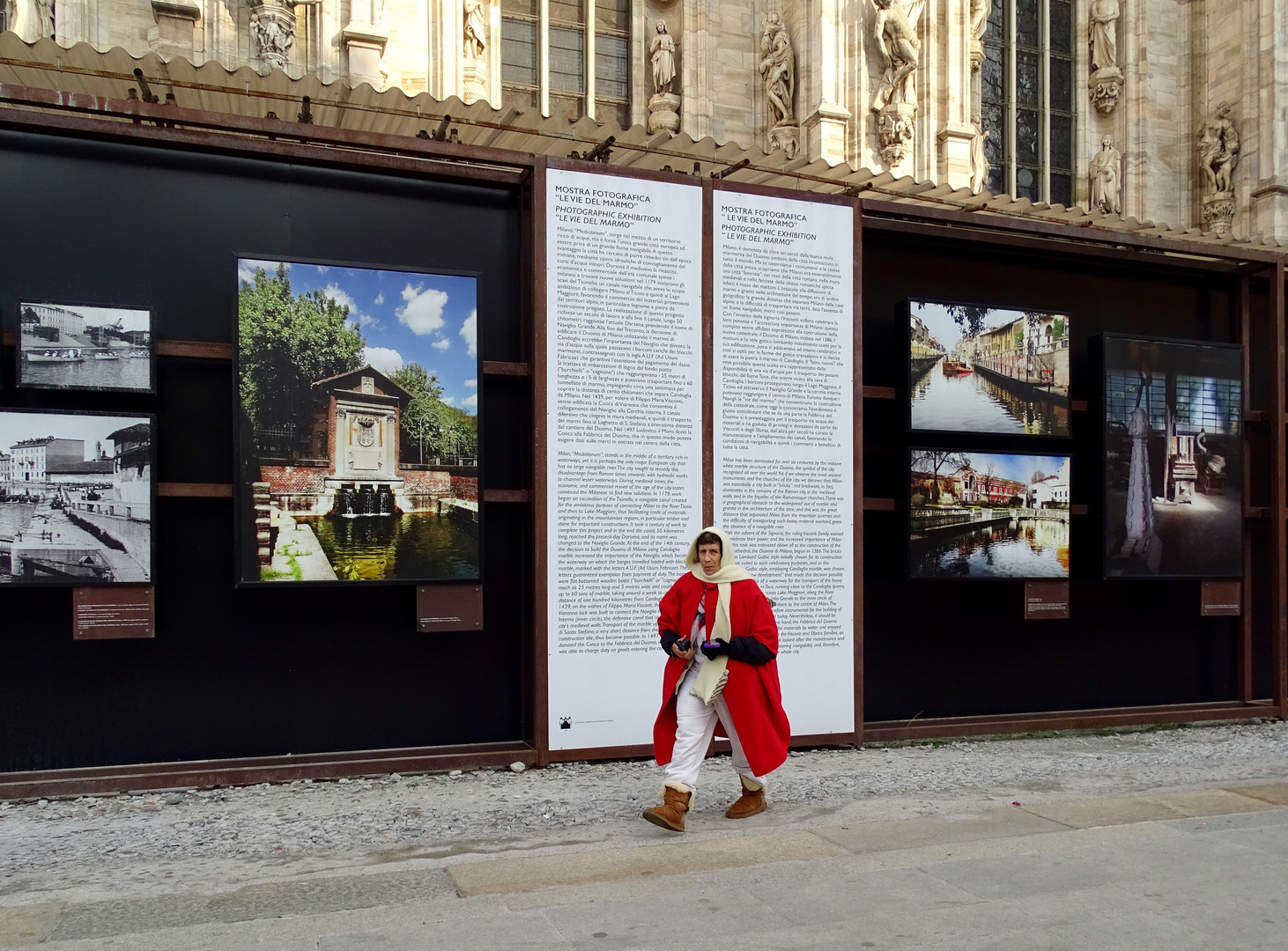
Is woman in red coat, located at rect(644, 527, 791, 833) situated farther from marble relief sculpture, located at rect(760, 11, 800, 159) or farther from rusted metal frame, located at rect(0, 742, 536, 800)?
marble relief sculpture, located at rect(760, 11, 800, 159)

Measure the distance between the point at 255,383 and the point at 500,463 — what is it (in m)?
1.86

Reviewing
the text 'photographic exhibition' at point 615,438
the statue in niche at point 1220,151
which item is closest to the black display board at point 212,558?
the text 'photographic exhibition' at point 615,438

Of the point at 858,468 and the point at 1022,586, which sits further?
the point at 1022,586

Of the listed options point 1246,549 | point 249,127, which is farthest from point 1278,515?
point 249,127

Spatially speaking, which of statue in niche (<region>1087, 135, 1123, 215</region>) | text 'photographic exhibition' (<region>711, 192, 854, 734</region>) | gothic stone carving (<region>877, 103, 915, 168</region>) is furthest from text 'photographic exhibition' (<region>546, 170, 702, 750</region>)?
statue in niche (<region>1087, 135, 1123, 215</region>)

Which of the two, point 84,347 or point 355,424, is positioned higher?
point 84,347

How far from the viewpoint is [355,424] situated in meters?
7.96

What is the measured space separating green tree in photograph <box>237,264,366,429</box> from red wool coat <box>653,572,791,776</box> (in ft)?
9.04

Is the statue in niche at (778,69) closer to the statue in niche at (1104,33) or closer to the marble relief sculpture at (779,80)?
the marble relief sculpture at (779,80)

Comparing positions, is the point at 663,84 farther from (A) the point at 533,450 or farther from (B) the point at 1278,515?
(A) the point at 533,450

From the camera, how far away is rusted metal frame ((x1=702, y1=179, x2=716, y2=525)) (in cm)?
901

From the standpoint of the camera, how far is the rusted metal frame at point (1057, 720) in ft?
32.1

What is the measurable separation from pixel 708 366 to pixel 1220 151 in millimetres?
17284

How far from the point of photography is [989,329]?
10062 millimetres
